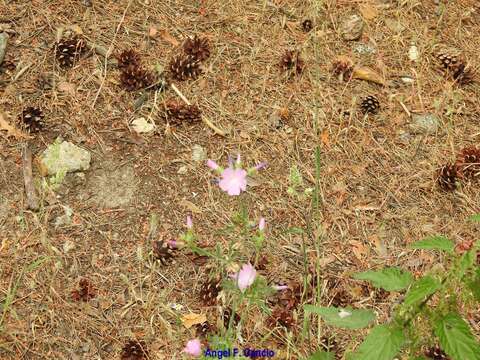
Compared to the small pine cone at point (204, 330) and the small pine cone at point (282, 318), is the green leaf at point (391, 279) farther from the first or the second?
the small pine cone at point (204, 330)

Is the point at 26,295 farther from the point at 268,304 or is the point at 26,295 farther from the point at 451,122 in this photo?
the point at 451,122

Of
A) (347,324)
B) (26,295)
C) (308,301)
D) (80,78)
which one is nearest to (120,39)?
(80,78)

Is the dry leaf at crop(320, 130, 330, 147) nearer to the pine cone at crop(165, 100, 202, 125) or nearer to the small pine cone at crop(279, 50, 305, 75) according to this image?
the small pine cone at crop(279, 50, 305, 75)

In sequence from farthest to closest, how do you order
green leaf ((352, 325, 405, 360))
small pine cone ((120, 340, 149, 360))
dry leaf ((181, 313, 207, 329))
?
dry leaf ((181, 313, 207, 329)) → small pine cone ((120, 340, 149, 360)) → green leaf ((352, 325, 405, 360))

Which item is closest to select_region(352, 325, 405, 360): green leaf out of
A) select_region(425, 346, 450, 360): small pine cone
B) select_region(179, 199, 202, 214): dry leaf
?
select_region(425, 346, 450, 360): small pine cone

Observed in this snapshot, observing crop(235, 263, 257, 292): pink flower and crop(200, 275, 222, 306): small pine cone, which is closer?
crop(235, 263, 257, 292): pink flower

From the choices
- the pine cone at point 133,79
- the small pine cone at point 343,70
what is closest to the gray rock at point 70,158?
the pine cone at point 133,79
